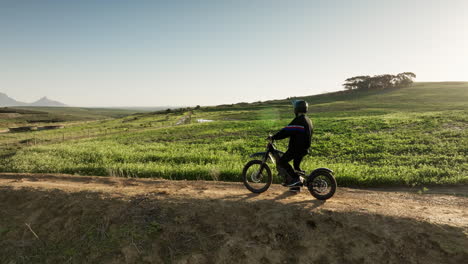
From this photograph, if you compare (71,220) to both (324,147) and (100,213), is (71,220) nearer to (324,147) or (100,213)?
(100,213)

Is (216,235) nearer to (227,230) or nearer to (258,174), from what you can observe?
(227,230)

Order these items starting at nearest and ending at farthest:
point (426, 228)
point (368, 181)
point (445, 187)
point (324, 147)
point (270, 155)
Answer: point (426, 228), point (270, 155), point (445, 187), point (368, 181), point (324, 147)

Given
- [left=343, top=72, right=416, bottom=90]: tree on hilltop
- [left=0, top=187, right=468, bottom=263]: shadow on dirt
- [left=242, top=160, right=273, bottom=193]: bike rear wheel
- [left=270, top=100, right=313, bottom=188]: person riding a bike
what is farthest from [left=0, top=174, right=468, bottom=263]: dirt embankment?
[left=343, top=72, right=416, bottom=90]: tree on hilltop

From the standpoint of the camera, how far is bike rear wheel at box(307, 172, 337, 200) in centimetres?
758

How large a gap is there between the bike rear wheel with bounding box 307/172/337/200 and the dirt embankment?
0.35 metres

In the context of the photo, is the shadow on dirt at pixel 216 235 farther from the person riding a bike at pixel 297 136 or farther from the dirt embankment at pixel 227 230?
the person riding a bike at pixel 297 136

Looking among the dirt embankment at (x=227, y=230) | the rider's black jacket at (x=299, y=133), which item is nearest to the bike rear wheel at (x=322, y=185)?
the dirt embankment at (x=227, y=230)

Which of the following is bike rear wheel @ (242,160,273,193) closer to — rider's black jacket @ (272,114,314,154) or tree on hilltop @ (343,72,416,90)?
rider's black jacket @ (272,114,314,154)

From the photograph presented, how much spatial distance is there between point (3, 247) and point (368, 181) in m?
13.5

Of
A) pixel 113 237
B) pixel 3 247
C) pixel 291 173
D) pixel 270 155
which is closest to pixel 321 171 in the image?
pixel 291 173

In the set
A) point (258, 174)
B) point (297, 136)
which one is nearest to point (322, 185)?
point (297, 136)

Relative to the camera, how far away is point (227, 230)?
625 centimetres

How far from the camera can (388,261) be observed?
535 centimetres

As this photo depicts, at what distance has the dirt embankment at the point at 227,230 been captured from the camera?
5.64 metres
